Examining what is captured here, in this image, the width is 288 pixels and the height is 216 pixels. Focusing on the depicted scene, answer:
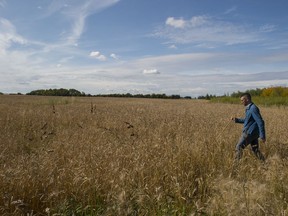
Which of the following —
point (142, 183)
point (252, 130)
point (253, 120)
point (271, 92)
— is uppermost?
point (271, 92)

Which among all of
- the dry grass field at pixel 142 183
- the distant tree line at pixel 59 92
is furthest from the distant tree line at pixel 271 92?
the distant tree line at pixel 59 92

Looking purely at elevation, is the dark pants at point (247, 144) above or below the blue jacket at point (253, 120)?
below

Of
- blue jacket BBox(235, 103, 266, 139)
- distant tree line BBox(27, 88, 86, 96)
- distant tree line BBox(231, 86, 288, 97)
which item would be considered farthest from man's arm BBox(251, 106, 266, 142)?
distant tree line BBox(27, 88, 86, 96)

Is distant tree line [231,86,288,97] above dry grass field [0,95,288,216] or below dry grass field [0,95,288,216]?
above

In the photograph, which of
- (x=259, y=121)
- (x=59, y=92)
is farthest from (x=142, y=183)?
(x=59, y=92)

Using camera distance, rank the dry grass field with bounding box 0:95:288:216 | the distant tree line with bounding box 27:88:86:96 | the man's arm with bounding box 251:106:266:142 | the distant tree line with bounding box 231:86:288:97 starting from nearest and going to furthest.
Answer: the dry grass field with bounding box 0:95:288:216 < the man's arm with bounding box 251:106:266:142 < the distant tree line with bounding box 231:86:288:97 < the distant tree line with bounding box 27:88:86:96

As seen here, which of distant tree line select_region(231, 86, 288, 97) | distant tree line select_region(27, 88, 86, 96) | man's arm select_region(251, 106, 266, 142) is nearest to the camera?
man's arm select_region(251, 106, 266, 142)

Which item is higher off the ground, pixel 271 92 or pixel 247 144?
pixel 271 92

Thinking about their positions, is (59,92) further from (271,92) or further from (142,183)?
(142,183)

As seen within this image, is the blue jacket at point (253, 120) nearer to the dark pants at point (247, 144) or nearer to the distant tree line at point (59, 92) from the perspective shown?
the dark pants at point (247, 144)

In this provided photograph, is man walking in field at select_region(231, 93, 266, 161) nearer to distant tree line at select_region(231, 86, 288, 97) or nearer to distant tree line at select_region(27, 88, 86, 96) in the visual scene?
distant tree line at select_region(231, 86, 288, 97)

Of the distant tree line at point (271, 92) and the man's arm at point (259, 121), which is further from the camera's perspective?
the distant tree line at point (271, 92)

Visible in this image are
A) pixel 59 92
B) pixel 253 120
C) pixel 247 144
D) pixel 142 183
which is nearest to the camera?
pixel 142 183

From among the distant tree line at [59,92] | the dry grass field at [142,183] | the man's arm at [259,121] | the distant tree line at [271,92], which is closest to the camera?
the dry grass field at [142,183]
